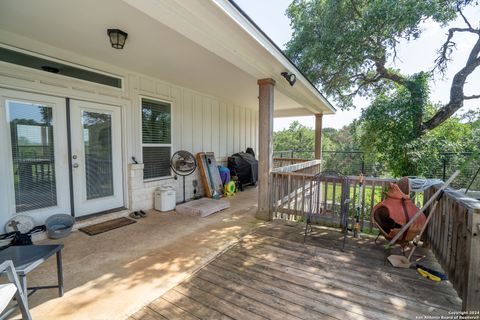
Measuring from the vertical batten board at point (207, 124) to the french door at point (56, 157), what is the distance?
7.25 feet

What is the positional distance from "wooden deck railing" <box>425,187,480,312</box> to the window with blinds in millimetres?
4556

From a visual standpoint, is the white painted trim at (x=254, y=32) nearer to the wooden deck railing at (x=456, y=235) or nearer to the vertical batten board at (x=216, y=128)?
the wooden deck railing at (x=456, y=235)

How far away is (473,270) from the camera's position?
4.97ft

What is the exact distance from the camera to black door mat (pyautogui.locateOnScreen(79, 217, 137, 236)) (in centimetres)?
322

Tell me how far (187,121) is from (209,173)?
1.40 metres

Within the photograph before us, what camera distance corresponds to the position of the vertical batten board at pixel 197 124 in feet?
17.8

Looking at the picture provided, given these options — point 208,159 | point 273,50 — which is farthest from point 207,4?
point 208,159

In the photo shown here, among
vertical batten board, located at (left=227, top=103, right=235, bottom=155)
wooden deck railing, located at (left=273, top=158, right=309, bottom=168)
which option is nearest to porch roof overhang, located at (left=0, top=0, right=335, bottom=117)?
vertical batten board, located at (left=227, top=103, right=235, bottom=155)

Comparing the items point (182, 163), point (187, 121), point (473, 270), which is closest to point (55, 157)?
point (182, 163)

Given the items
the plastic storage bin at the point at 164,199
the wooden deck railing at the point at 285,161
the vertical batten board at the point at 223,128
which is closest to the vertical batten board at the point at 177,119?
the plastic storage bin at the point at 164,199

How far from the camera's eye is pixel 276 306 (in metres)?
1.72

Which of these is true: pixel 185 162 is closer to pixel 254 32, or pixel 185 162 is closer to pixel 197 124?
pixel 197 124

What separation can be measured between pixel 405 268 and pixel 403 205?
0.70 m

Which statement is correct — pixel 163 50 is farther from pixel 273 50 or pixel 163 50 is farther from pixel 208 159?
pixel 208 159
